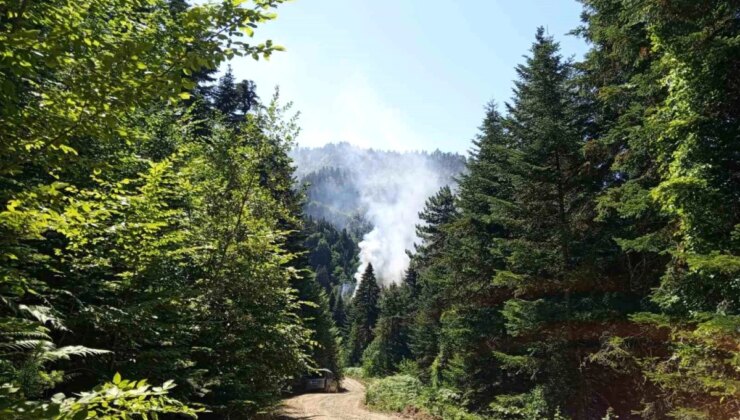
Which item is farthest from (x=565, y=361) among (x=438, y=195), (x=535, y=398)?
(x=438, y=195)

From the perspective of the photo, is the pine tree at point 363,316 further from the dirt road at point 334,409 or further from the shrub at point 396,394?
the dirt road at point 334,409

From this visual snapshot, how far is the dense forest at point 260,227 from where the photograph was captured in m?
2.93

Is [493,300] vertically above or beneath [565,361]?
above

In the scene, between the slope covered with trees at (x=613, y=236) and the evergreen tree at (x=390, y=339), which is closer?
the slope covered with trees at (x=613, y=236)

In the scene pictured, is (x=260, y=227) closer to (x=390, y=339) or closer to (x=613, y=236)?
(x=613, y=236)

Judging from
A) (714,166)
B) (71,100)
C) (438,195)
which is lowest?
(71,100)

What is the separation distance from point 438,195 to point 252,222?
103 feet

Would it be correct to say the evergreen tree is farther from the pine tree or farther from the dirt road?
the dirt road

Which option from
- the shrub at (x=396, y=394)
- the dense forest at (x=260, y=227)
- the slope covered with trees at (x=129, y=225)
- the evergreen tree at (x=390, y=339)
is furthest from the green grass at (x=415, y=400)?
the evergreen tree at (x=390, y=339)

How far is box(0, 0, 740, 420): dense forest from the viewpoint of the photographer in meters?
2.93

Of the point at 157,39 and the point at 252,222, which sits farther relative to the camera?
the point at 252,222

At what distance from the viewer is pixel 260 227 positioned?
45.9 feet

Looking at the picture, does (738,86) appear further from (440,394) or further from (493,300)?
(440,394)

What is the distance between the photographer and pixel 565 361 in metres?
15.8
